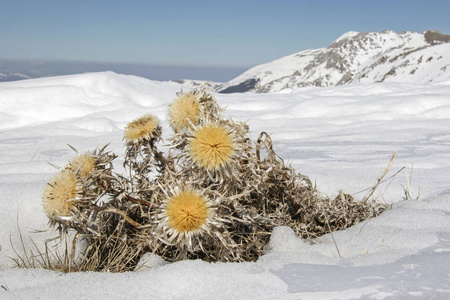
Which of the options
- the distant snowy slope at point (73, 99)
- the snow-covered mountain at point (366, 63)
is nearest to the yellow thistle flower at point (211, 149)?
the distant snowy slope at point (73, 99)

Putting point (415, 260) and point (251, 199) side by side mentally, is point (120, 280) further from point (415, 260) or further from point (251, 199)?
point (415, 260)

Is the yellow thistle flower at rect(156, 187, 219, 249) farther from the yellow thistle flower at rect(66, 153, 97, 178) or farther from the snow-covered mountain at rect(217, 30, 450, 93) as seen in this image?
the snow-covered mountain at rect(217, 30, 450, 93)

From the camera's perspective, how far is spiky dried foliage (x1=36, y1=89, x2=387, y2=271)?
1.36 meters

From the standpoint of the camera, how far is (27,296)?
1255 mm

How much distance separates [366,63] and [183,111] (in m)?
54.4

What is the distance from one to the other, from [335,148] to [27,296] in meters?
3.42

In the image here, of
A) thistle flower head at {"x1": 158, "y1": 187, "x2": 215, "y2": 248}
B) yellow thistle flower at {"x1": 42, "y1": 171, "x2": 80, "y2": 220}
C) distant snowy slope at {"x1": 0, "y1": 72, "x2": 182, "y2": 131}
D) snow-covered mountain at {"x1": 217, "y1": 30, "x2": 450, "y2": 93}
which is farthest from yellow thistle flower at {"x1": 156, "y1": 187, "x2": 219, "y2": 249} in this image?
snow-covered mountain at {"x1": 217, "y1": 30, "x2": 450, "y2": 93}

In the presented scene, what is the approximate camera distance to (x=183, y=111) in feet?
5.36

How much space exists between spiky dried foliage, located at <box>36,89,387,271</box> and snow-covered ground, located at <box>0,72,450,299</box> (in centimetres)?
12

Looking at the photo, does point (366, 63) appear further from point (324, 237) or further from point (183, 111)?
point (183, 111)

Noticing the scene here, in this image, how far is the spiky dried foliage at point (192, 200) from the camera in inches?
53.4

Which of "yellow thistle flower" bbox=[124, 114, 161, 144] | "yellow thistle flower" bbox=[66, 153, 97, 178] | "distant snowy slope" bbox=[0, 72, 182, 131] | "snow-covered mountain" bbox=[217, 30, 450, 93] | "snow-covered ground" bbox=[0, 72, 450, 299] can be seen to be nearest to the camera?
"snow-covered ground" bbox=[0, 72, 450, 299]

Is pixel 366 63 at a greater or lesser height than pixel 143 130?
greater

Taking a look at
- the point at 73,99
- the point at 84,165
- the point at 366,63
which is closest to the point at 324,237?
the point at 84,165
